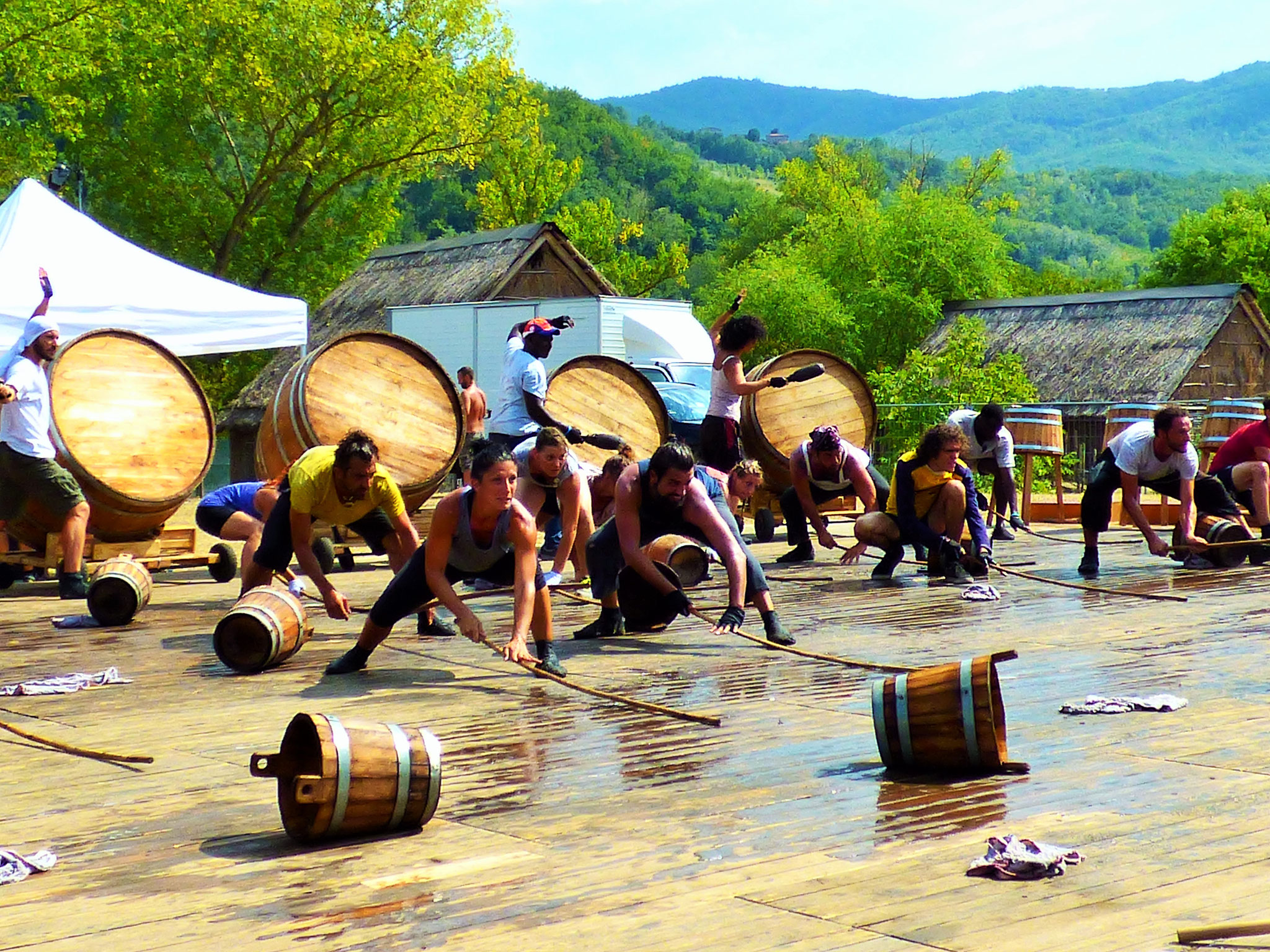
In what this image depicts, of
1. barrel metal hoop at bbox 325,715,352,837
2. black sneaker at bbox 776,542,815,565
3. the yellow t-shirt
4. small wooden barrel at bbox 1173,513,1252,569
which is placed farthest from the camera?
black sneaker at bbox 776,542,815,565

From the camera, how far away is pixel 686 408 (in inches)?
756

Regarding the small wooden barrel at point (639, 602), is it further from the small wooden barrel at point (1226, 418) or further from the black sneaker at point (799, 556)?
the small wooden barrel at point (1226, 418)

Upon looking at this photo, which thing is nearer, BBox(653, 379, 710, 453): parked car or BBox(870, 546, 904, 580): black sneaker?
BBox(870, 546, 904, 580): black sneaker

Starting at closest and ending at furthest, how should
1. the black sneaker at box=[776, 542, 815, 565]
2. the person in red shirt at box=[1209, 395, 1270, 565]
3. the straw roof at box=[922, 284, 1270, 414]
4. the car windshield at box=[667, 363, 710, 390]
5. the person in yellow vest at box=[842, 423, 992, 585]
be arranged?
the person in yellow vest at box=[842, 423, 992, 585], the person in red shirt at box=[1209, 395, 1270, 565], the black sneaker at box=[776, 542, 815, 565], the car windshield at box=[667, 363, 710, 390], the straw roof at box=[922, 284, 1270, 414]

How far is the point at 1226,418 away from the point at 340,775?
1545cm

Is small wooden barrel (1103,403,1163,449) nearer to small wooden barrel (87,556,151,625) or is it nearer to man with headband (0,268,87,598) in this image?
man with headband (0,268,87,598)

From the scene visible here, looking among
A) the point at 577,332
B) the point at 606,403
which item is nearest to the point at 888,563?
the point at 606,403

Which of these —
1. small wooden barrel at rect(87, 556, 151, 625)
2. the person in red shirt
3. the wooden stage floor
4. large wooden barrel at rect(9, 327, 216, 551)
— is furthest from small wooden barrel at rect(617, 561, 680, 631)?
the person in red shirt

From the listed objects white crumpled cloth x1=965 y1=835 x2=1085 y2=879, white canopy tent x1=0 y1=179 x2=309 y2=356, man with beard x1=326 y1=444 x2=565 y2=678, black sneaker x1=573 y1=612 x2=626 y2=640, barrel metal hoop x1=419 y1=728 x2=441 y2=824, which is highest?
white canopy tent x1=0 y1=179 x2=309 y2=356

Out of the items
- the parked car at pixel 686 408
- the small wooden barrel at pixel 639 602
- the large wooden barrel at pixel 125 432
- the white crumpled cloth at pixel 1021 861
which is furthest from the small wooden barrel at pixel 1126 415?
the white crumpled cloth at pixel 1021 861

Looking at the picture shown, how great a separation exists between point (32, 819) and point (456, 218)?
276ft

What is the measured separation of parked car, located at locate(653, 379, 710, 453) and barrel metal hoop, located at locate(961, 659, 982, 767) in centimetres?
1280

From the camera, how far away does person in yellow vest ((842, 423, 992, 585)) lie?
1122 centimetres

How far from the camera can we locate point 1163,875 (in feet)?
13.0
